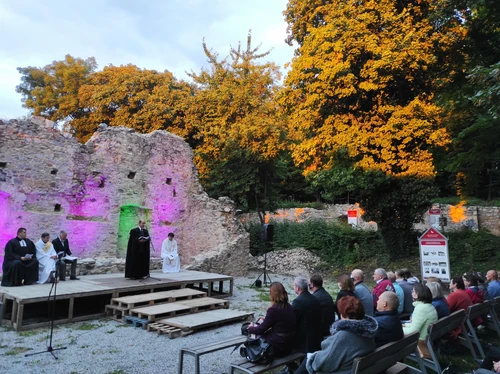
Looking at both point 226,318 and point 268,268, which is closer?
point 226,318

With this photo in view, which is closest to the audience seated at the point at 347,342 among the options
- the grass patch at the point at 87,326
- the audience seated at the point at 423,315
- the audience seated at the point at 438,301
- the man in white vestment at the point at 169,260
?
the audience seated at the point at 423,315

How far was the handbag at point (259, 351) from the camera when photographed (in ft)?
12.9

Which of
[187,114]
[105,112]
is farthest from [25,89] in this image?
[187,114]

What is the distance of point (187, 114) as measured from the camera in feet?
69.2

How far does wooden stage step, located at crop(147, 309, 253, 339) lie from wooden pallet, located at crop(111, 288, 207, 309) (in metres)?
0.83

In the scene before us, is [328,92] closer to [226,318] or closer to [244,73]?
[226,318]

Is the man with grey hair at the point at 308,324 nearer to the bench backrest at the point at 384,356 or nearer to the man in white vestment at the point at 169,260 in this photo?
the bench backrest at the point at 384,356

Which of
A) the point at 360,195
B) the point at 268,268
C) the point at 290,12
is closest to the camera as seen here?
the point at 360,195

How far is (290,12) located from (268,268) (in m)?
10.9

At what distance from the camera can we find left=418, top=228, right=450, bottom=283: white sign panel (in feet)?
30.0

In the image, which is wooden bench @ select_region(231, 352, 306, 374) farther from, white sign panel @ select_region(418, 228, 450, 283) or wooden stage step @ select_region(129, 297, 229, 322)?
white sign panel @ select_region(418, 228, 450, 283)

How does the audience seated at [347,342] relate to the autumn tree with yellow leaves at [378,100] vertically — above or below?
below

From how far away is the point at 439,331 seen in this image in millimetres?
4461

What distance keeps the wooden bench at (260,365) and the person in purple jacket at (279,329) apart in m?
0.08
